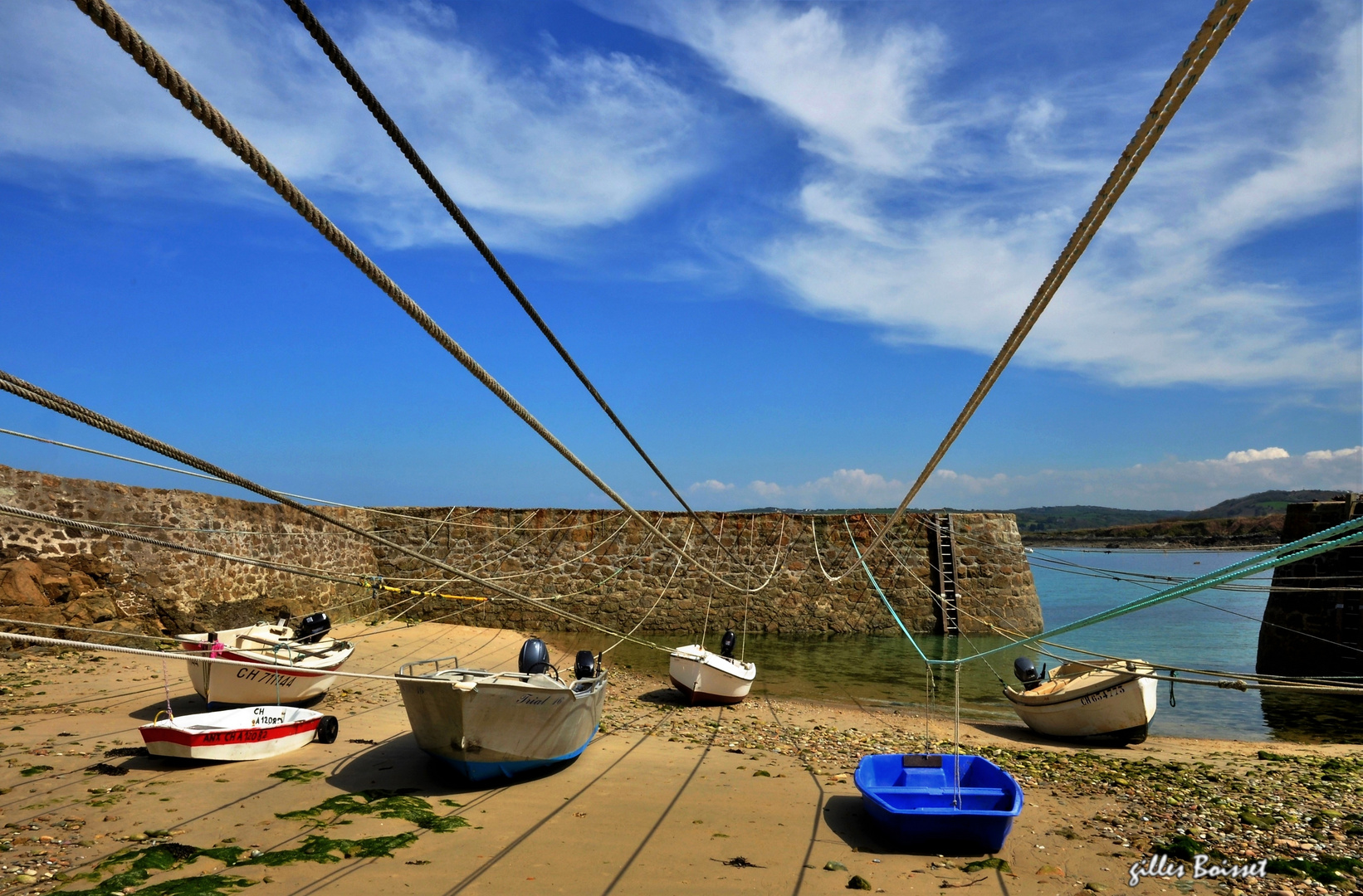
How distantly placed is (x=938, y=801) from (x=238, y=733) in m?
6.22

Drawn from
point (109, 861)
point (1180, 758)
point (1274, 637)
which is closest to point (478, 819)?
point (109, 861)

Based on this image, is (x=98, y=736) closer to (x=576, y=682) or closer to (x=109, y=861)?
(x=109, y=861)

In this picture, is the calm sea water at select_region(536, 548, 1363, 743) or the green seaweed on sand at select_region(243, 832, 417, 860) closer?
the green seaweed on sand at select_region(243, 832, 417, 860)

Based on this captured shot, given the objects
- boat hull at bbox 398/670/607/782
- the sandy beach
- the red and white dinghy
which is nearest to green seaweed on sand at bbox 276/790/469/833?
the sandy beach

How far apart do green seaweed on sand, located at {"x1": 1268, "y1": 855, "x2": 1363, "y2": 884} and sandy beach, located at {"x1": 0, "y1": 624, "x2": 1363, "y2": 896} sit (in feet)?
0.10

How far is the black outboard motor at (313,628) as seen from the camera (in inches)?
402

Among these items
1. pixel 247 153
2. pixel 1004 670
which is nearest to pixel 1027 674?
pixel 1004 670

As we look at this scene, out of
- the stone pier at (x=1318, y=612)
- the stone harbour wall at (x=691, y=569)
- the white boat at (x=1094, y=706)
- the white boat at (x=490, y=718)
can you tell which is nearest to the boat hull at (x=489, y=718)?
the white boat at (x=490, y=718)

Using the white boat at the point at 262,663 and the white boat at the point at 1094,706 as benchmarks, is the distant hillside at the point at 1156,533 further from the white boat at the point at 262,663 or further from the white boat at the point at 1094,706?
the white boat at the point at 262,663

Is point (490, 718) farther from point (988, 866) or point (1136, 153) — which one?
point (1136, 153)

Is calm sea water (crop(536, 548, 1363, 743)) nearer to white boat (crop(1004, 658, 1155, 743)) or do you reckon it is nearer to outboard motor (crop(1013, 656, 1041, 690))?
outboard motor (crop(1013, 656, 1041, 690))

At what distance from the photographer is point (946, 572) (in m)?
18.4

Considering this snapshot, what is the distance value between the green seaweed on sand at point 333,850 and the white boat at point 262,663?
2794 mm

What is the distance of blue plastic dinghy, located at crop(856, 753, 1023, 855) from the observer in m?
5.35
